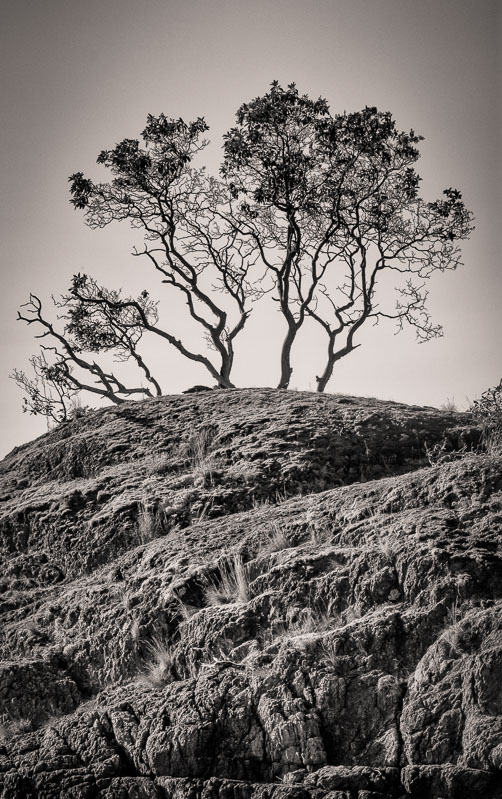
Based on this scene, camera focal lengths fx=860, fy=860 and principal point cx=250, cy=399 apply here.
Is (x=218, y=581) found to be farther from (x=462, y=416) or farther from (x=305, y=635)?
(x=462, y=416)

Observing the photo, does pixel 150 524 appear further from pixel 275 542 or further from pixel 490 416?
pixel 490 416

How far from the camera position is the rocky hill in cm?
708

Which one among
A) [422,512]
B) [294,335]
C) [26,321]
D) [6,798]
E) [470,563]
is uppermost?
[26,321]

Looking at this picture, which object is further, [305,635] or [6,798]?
[305,635]

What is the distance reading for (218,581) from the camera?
953cm

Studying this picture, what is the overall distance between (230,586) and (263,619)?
2.38 ft

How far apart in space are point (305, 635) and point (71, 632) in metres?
3.11

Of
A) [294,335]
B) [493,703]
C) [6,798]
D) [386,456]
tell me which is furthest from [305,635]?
[294,335]

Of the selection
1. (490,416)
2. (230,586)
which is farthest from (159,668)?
(490,416)

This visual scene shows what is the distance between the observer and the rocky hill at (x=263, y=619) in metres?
7.08

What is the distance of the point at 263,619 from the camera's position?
870cm

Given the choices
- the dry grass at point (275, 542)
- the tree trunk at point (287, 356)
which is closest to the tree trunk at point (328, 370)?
the tree trunk at point (287, 356)

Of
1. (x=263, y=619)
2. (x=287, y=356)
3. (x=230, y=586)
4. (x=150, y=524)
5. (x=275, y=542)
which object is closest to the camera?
(x=263, y=619)

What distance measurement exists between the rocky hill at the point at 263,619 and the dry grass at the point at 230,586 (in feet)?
0.09
